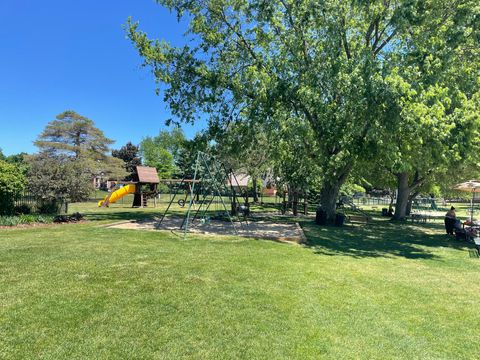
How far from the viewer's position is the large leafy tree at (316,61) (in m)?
13.2

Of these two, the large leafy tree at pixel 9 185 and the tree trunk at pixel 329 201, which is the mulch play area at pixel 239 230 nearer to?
the tree trunk at pixel 329 201

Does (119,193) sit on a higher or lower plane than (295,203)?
higher

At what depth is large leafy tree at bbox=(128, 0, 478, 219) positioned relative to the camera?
13180mm

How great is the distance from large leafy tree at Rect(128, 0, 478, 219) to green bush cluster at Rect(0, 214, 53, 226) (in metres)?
7.53

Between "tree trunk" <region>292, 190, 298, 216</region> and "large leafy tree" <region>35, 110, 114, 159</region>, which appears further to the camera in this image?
"large leafy tree" <region>35, 110, 114, 159</region>

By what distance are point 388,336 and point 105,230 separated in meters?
10.7

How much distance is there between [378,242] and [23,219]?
1343 cm

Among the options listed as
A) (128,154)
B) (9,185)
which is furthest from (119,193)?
(128,154)

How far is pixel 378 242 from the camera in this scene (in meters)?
13.8

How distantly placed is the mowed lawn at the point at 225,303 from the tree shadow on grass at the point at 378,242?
2.57 feet

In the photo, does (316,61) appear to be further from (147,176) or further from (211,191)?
(147,176)

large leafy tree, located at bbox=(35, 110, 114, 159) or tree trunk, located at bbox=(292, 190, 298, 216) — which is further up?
large leafy tree, located at bbox=(35, 110, 114, 159)

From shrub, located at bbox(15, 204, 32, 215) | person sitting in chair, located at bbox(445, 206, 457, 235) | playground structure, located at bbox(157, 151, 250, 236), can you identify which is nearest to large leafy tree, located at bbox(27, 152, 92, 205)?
shrub, located at bbox(15, 204, 32, 215)

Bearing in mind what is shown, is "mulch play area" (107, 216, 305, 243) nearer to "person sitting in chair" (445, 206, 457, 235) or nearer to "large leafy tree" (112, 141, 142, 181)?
"person sitting in chair" (445, 206, 457, 235)
